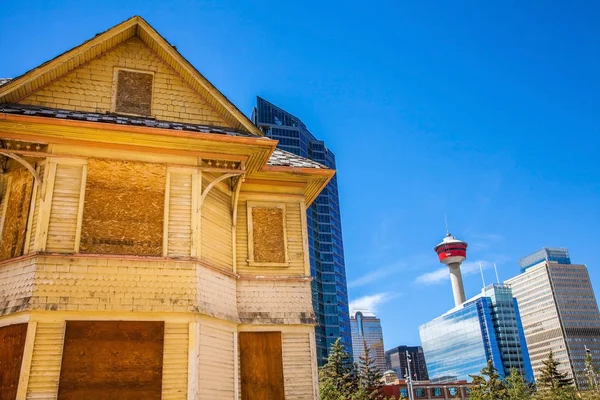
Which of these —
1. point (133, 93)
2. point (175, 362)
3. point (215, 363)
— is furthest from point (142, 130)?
point (215, 363)

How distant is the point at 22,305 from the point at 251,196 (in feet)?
25.6

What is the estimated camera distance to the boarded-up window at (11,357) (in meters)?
12.9

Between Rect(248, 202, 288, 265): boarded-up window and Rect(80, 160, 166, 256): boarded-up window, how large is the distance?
3.52 meters

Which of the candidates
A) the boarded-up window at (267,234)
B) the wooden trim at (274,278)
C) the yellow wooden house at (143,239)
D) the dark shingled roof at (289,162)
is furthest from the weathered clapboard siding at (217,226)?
the dark shingled roof at (289,162)

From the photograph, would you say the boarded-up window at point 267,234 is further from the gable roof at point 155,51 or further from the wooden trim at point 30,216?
the wooden trim at point 30,216

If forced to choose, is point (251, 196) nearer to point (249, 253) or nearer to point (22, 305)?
point (249, 253)

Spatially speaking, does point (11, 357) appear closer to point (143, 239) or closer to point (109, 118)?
point (143, 239)

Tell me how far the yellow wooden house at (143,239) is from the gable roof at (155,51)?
4cm

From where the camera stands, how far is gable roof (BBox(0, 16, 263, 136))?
16.2 metres

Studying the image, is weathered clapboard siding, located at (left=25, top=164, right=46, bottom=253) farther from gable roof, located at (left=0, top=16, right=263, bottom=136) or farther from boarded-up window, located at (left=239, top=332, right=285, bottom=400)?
boarded-up window, located at (left=239, top=332, right=285, bottom=400)

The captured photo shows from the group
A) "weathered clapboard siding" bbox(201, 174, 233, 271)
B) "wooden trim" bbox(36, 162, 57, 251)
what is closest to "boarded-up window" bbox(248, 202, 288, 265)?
"weathered clapboard siding" bbox(201, 174, 233, 271)

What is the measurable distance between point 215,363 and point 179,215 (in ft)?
13.9

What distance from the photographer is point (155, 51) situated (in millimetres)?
17875

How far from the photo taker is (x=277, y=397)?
16.1 metres
